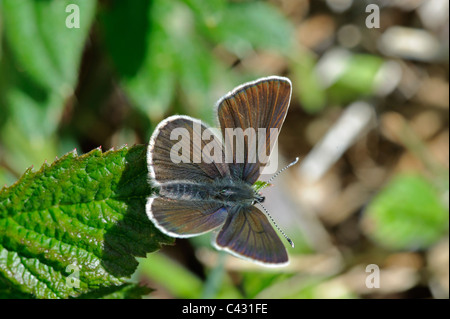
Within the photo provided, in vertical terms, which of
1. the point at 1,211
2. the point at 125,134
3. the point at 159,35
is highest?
the point at 159,35

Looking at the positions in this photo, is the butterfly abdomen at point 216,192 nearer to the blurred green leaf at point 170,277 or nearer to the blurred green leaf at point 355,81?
the blurred green leaf at point 170,277

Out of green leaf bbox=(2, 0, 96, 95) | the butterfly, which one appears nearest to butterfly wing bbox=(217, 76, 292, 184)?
the butterfly

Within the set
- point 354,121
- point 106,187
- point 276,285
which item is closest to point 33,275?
point 106,187

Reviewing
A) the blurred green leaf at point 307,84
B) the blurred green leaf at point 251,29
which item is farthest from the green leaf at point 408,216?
the blurred green leaf at point 251,29

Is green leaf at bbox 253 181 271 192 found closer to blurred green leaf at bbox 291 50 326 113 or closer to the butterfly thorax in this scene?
the butterfly thorax
